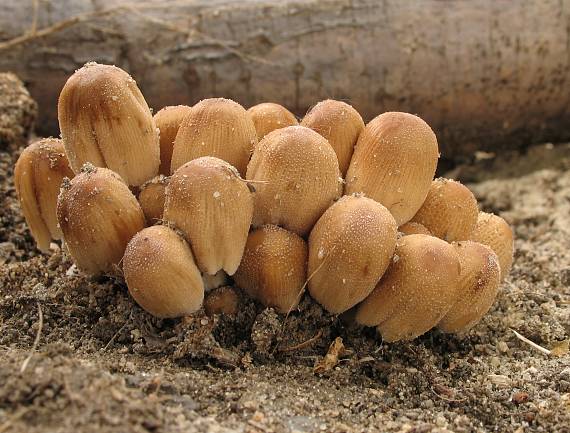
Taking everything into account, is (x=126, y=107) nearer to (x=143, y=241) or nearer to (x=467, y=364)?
(x=143, y=241)

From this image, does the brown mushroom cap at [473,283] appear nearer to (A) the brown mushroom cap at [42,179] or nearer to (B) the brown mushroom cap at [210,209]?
(B) the brown mushroom cap at [210,209]

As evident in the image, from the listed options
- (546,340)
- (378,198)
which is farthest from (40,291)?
(546,340)

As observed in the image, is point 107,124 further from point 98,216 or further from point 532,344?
point 532,344

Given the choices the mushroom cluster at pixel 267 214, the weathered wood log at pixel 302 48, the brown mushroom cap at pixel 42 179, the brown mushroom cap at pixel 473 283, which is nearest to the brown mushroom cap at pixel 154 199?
the mushroom cluster at pixel 267 214

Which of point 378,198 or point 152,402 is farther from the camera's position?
point 378,198

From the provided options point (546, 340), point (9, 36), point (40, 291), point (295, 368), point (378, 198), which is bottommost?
point (546, 340)

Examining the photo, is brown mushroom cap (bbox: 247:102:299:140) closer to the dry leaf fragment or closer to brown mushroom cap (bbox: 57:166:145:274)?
brown mushroom cap (bbox: 57:166:145:274)

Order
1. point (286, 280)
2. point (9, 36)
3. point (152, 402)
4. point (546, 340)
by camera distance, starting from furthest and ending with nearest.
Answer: point (9, 36), point (546, 340), point (286, 280), point (152, 402)
